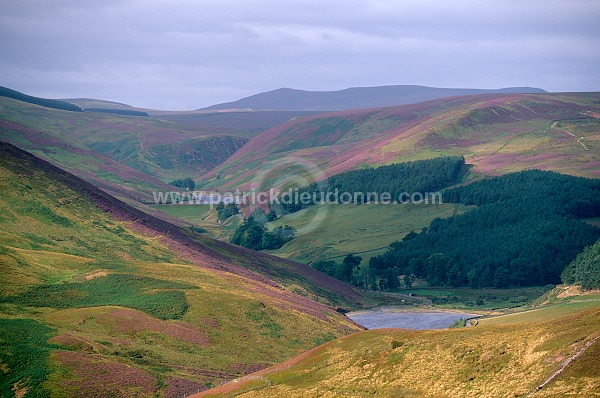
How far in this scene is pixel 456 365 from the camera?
49.2 metres

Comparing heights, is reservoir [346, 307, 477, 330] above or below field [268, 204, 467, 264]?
below

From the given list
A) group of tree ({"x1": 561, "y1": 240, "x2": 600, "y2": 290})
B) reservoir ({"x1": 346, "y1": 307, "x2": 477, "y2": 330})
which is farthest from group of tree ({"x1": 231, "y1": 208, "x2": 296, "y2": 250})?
group of tree ({"x1": 561, "y1": 240, "x2": 600, "y2": 290})

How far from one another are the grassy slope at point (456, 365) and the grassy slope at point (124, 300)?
13.8 metres

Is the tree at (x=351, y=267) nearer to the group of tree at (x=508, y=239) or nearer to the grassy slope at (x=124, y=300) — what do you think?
the group of tree at (x=508, y=239)

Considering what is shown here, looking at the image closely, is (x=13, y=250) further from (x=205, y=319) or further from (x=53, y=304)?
(x=205, y=319)

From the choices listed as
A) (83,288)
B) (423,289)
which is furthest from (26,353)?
(423,289)

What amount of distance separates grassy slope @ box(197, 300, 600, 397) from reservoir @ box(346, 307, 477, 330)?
150 ft

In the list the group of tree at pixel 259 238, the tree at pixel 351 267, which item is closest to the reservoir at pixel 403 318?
the tree at pixel 351 267

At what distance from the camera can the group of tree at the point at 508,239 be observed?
504 ft

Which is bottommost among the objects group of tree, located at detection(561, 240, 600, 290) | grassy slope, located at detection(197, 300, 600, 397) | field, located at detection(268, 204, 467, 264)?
field, located at detection(268, 204, 467, 264)

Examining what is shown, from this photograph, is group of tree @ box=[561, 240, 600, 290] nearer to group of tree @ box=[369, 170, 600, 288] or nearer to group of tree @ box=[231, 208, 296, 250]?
group of tree @ box=[369, 170, 600, 288]

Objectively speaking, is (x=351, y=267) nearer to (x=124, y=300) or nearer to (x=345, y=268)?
(x=345, y=268)

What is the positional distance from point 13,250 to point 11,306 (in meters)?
16.6

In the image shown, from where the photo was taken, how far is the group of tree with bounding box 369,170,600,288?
153750mm
